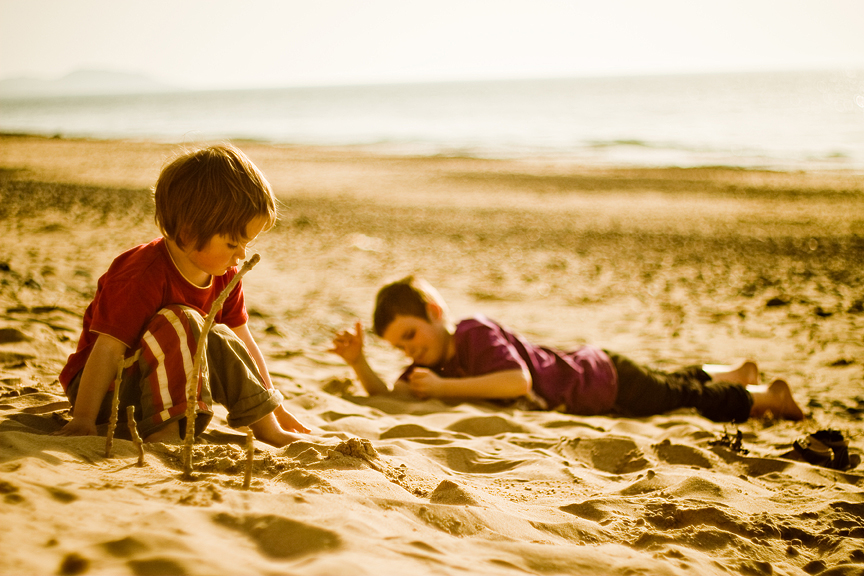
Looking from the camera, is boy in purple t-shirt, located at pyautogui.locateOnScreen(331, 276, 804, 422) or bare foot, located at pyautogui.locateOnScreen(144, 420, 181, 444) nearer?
bare foot, located at pyautogui.locateOnScreen(144, 420, 181, 444)

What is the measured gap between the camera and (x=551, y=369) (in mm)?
3682

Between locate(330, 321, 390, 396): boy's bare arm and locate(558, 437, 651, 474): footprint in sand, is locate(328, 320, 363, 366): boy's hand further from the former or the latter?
locate(558, 437, 651, 474): footprint in sand

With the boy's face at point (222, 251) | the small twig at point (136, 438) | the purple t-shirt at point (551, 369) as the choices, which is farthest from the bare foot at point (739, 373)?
the small twig at point (136, 438)

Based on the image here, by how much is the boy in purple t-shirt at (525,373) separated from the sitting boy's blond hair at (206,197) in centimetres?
Result: 147

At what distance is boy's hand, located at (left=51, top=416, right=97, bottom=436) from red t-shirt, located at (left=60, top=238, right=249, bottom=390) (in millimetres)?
239

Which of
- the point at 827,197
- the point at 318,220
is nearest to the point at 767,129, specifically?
the point at 827,197

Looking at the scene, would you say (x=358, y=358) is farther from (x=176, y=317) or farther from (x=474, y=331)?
(x=176, y=317)

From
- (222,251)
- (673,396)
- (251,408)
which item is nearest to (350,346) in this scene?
(251,408)

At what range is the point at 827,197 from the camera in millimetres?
12062

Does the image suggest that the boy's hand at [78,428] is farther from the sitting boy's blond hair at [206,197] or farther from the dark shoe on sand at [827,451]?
the dark shoe on sand at [827,451]

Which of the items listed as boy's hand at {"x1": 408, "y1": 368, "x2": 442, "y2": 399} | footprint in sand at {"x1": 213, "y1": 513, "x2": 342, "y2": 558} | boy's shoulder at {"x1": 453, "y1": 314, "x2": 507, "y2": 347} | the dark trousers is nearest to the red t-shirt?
footprint in sand at {"x1": 213, "y1": 513, "x2": 342, "y2": 558}

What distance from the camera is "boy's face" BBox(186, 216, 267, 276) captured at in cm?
217

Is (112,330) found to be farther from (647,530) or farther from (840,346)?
(840,346)

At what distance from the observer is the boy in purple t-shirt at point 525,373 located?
348 centimetres
